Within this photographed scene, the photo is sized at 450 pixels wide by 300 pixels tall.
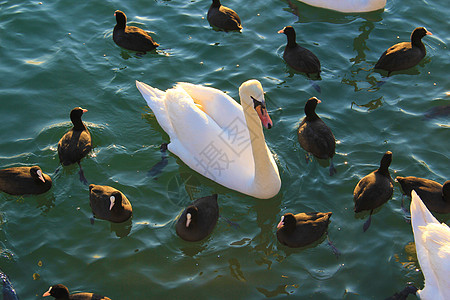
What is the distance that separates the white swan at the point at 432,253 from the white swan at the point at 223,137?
2.09 m

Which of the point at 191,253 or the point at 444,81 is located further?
the point at 444,81

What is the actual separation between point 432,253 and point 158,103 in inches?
200

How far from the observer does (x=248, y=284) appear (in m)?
7.17

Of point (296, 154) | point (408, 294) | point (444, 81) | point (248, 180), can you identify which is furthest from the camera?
point (444, 81)

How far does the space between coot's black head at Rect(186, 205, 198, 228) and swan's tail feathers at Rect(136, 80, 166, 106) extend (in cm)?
270

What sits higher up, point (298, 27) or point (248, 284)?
point (298, 27)

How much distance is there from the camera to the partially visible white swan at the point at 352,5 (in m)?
11.8

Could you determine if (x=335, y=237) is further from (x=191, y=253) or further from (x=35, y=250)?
(x=35, y=250)

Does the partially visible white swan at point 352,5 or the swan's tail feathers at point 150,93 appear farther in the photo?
the partially visible white swan at point 352,5

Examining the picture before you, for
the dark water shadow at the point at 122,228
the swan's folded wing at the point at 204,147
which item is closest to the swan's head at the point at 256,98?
the swan's folded wing at the point at 204,147

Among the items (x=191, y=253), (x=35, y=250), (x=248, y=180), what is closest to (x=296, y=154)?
(x=248, y=180)

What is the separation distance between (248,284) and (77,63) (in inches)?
236

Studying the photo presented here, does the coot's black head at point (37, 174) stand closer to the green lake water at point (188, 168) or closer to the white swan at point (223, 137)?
the green lake water at point (188, 168)

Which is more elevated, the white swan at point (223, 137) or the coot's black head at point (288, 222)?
the white swan at point (223, 137)
